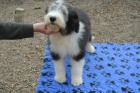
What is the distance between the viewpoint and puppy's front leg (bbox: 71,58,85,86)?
9.48 feet

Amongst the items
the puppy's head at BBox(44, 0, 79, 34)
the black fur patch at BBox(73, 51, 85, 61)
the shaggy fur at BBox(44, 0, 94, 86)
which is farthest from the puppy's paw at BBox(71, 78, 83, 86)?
the puppy's head at BBox(44, 0, 79, 34)

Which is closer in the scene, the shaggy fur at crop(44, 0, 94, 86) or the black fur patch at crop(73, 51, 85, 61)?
the shaggy fur at crop(44, 0, 94, 86)

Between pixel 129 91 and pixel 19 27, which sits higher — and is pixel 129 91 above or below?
below

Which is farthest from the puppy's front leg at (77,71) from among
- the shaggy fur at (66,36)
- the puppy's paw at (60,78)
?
the puppy's paw at (60,78)

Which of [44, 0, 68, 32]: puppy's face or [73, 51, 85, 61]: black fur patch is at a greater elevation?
[44, 0, 68, 32]: puppy's face

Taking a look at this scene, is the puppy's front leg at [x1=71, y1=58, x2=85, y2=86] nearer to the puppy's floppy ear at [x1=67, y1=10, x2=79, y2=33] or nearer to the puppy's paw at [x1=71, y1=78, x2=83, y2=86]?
the puppy's paw at [x1=71, y1=78, x2=83, y2=86]

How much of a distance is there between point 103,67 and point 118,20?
2.00m

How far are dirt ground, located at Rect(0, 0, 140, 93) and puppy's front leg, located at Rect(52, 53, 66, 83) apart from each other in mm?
299

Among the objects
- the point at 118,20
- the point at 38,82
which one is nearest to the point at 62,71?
the point at 38,82

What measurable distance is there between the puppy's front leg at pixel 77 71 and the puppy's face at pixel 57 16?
1.78ft

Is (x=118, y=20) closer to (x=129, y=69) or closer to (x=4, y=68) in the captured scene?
(x=129, y=69)

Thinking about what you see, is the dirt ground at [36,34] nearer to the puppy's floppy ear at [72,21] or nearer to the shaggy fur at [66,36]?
the shaggy fur at [66,36]

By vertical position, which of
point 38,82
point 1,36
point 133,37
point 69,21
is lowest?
point 38,82

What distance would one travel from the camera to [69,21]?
8.27 ft
